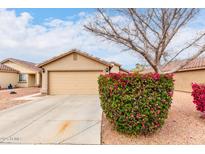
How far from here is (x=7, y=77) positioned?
24.4 metres

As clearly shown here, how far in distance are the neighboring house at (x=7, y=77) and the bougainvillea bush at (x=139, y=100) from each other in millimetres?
22586

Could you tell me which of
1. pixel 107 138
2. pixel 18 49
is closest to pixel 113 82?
pixel 107 138

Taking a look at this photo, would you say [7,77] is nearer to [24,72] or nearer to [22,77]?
[22,77]

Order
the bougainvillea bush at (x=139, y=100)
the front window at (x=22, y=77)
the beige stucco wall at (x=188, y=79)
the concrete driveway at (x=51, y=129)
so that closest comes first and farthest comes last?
the bougainvillea bush at (x=139, y=100)
the concrete driveway at (x=51, y=129)
the beige stucco wall at (x=188, y=79)
the front window at (x=22, y=77)

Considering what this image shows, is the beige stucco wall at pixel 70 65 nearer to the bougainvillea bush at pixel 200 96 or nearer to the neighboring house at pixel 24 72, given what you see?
the bougainvillea bush at pixel 200 96

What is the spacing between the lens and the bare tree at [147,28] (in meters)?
8.10

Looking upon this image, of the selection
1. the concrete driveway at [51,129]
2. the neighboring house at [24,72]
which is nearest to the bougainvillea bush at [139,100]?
the concrete driveway at [51,129]

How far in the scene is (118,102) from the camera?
4781mm

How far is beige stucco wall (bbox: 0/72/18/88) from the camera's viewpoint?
76.8 feet

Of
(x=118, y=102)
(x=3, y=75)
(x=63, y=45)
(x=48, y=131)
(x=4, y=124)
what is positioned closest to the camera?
(x=118, y=102)

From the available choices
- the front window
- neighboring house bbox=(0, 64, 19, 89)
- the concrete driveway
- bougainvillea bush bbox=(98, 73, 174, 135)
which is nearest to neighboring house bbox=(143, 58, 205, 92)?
bougainvillea bush bbox=(98, 73, 174, 135)

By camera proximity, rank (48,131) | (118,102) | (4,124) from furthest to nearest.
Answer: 1. (4,124)
2. (48,131)
3. (118,102)
